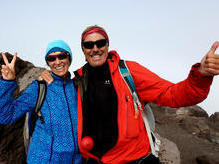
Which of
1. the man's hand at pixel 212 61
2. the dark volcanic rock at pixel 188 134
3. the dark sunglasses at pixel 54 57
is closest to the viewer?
the man's hand at pixel 212 61

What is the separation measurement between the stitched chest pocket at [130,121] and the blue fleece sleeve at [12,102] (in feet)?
6.79

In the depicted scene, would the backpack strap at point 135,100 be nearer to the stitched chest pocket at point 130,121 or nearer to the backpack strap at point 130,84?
the backpack strap at point 130,84

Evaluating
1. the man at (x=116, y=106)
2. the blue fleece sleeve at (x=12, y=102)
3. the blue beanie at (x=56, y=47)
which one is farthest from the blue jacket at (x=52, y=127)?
A: the blue beanie at (x=56, y=47)

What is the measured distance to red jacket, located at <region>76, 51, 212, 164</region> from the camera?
10.2 ft

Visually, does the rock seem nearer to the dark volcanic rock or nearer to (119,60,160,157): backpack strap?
the dark volcanic rock

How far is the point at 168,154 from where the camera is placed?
8.64m

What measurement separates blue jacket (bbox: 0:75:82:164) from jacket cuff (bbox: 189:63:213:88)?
2.63 metres

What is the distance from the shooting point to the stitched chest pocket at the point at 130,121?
321 cm

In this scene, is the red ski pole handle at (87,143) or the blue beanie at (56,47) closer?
the red ski pole handle at (87,143)

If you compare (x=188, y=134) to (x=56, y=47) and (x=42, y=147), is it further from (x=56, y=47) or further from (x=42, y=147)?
(x=56, y=47)

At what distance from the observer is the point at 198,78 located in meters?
2.64

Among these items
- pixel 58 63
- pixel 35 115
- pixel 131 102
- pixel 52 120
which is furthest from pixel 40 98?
pixel 131 102

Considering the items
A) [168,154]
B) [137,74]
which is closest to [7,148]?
[137,74]

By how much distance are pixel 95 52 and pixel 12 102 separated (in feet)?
6.99
